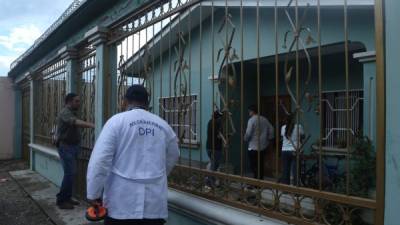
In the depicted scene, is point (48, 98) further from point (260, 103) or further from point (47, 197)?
point (260, 103)

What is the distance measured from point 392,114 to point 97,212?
210cm

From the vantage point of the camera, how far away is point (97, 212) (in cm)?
326

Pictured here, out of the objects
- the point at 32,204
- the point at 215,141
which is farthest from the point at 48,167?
the point at 215,141

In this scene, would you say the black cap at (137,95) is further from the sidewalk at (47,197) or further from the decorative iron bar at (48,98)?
the decorative iron bar at (48,98)

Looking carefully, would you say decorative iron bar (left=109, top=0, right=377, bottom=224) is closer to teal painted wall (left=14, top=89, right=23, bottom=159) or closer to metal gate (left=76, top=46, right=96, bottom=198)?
metal gate (left=76, top=46, right=96, bottom=198)

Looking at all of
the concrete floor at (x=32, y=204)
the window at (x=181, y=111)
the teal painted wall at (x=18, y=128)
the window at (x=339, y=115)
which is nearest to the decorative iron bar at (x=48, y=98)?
the concrete floor at (x=32, y=204)

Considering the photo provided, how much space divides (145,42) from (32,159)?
26.3 ft

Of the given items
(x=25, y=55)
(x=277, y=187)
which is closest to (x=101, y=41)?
(x=277, y=187)

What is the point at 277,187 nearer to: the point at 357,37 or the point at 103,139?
the point at 103,139

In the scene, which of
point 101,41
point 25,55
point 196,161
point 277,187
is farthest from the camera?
point 25,55

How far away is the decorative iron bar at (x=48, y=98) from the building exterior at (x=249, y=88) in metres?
0.04

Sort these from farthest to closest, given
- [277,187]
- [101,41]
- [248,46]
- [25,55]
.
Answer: [25,55] → [248,46] → [101,41] → [277,187]

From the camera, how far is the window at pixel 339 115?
824 centimetres

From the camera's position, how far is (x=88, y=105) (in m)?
7.11
